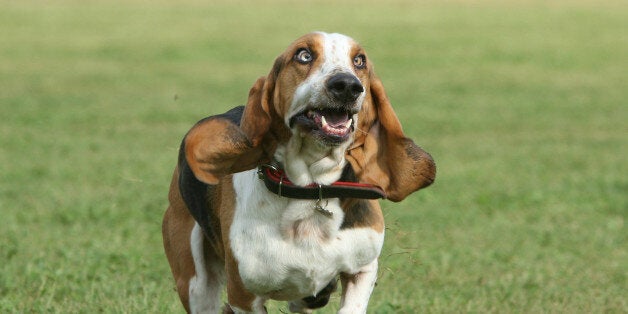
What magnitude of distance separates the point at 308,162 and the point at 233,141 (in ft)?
1.14

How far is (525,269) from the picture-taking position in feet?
28.9

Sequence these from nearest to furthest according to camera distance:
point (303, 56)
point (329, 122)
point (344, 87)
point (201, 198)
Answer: point (344, 87), point (329, 122), point (303, 56), point (201, 198)

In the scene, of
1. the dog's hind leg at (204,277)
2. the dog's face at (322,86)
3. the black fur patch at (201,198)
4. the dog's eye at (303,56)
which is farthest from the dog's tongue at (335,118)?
the dog's hind leg at (204,277)

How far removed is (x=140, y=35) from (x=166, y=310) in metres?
26.3

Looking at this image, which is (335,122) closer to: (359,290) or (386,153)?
(386,153)

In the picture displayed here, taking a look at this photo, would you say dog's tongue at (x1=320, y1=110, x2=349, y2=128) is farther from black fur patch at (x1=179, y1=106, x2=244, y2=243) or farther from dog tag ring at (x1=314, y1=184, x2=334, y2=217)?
black fur patch at (x1=179, y1=106, x2=244, y2=243)

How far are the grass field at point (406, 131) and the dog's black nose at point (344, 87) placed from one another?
1.59m

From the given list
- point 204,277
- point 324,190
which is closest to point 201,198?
point 204,277

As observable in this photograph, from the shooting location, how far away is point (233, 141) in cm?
524

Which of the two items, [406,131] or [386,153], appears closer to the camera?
[386,153]

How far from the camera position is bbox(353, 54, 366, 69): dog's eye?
5.25 meters

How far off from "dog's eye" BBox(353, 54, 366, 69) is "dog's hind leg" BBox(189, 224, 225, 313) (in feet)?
4.70

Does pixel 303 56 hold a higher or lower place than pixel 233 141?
higher

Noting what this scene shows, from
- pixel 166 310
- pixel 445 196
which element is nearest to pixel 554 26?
pixel 445 196
